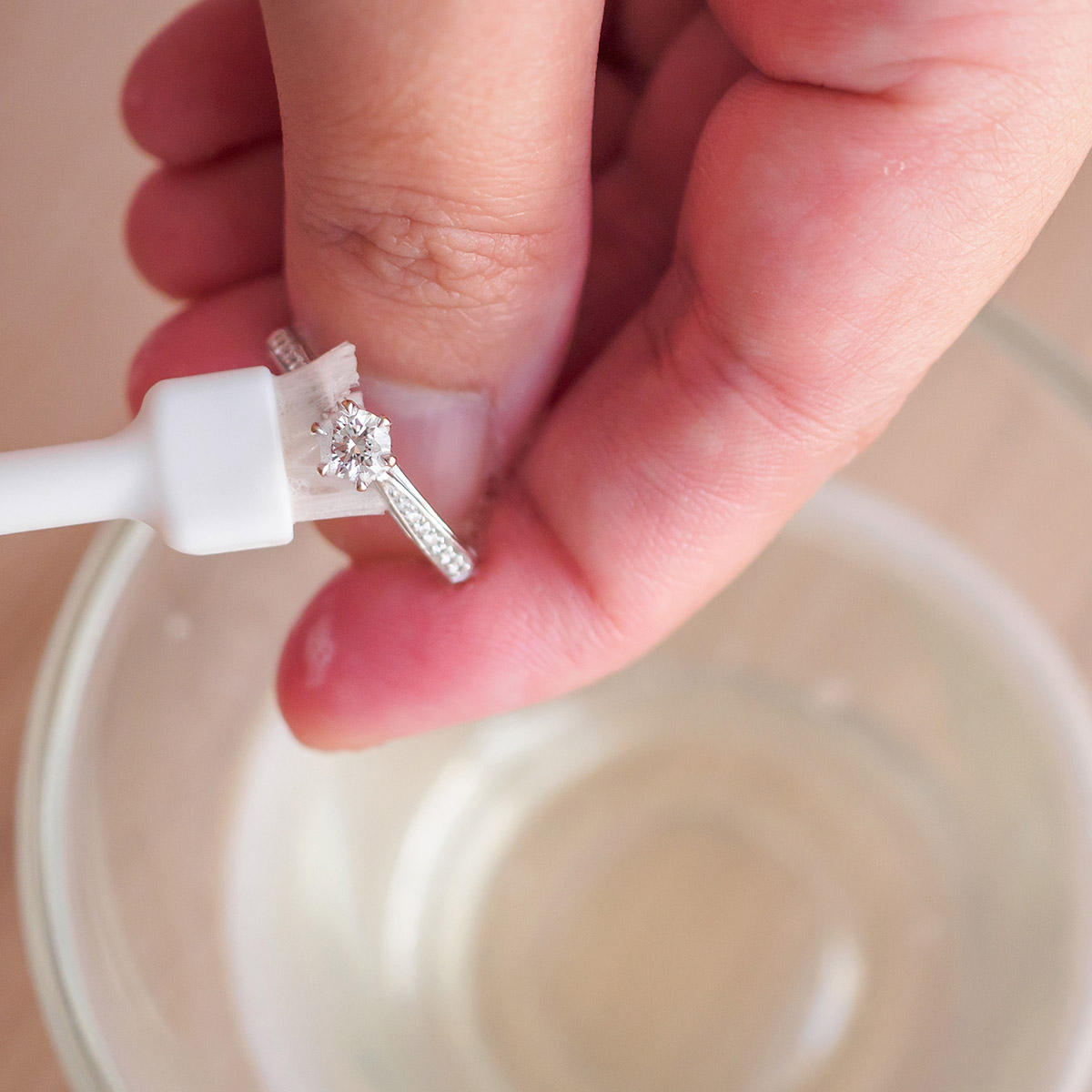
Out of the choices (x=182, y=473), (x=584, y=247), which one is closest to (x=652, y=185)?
(x=584, y=247)

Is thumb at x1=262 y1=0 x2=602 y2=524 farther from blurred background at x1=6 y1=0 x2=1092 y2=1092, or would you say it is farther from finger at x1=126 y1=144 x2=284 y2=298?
blurred background at x1=6 y1=0 x2=1092 y2=1092

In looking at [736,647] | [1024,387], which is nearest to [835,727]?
[736,647]

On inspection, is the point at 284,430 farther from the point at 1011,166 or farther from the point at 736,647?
the point at 736,647

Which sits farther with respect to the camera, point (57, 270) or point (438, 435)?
point (57, 270)

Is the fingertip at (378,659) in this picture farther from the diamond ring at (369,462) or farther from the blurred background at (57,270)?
the blurred background at (57,270)

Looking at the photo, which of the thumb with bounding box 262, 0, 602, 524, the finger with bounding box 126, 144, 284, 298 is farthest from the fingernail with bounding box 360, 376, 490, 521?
the finger with bounding box 126, 144, 284, 298

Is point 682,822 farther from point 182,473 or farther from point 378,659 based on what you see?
point 182,473

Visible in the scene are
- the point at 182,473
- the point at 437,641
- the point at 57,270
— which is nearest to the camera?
the point at 182,473
